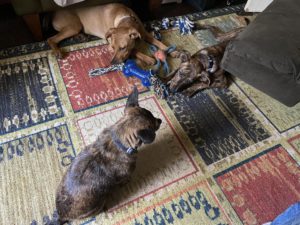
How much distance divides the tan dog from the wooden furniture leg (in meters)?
0.13

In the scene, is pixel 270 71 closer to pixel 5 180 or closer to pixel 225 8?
pixel 225 8

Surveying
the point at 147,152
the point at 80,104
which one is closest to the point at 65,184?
the point at 147,152

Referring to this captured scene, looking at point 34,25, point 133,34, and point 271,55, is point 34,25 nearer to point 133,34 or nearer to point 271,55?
point 133,34

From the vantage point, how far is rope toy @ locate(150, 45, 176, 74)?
105 inches

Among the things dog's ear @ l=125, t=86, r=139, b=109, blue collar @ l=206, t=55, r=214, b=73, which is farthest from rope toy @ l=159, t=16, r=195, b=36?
dog's ear @ l=125, t=86, r=139, b=109

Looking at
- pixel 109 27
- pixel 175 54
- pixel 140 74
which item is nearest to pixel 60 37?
pixel 109 27

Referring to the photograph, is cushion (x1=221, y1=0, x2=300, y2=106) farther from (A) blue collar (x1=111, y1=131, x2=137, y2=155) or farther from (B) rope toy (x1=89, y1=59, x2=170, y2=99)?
(A) blue collar (x1=111, y1=131, x2=137, y2=155)

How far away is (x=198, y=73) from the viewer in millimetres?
2379

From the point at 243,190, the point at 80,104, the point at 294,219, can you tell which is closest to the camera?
the point at 294,219

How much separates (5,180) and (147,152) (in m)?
1.03

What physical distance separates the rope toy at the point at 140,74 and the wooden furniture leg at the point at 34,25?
0.70 m

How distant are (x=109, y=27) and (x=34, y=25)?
735mm

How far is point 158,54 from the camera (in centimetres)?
274

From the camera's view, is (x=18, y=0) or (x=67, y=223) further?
(x=18, y=0)
